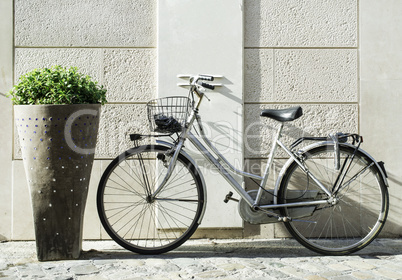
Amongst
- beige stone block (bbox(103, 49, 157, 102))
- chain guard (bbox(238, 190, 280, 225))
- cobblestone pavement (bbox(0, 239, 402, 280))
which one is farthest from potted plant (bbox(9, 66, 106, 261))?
chain guard (bbox(238, 190, 280, 225))

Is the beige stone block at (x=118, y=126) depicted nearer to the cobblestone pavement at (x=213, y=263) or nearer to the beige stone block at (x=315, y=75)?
the cobblestone pavement at (x=213, y=263)

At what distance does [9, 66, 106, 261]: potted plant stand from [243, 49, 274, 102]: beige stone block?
1.53 metres

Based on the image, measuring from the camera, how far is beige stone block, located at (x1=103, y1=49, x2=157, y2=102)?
4559 millimetres

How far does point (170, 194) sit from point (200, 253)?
27.0 inches

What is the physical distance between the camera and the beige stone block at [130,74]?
456 cm

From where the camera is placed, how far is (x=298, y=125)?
4602 millimetres

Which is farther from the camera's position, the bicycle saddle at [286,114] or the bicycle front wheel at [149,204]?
the bicycle front wheel at [149,204]

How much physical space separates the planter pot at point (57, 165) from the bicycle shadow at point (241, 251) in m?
0.31

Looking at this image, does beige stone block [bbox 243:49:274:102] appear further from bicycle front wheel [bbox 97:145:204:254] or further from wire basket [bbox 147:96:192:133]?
bicycle front wheel [bbox 97:145:204:254]

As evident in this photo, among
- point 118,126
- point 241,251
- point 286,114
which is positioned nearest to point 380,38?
point 286,114

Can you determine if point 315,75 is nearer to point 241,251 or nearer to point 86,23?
point 241,251

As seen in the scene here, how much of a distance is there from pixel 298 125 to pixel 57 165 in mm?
2284

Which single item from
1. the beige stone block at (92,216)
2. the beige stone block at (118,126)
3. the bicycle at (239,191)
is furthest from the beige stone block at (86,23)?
the beige stone block at (92,216)

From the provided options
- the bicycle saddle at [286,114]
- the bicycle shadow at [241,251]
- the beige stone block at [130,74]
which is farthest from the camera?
the beige stone block at [130,74]
